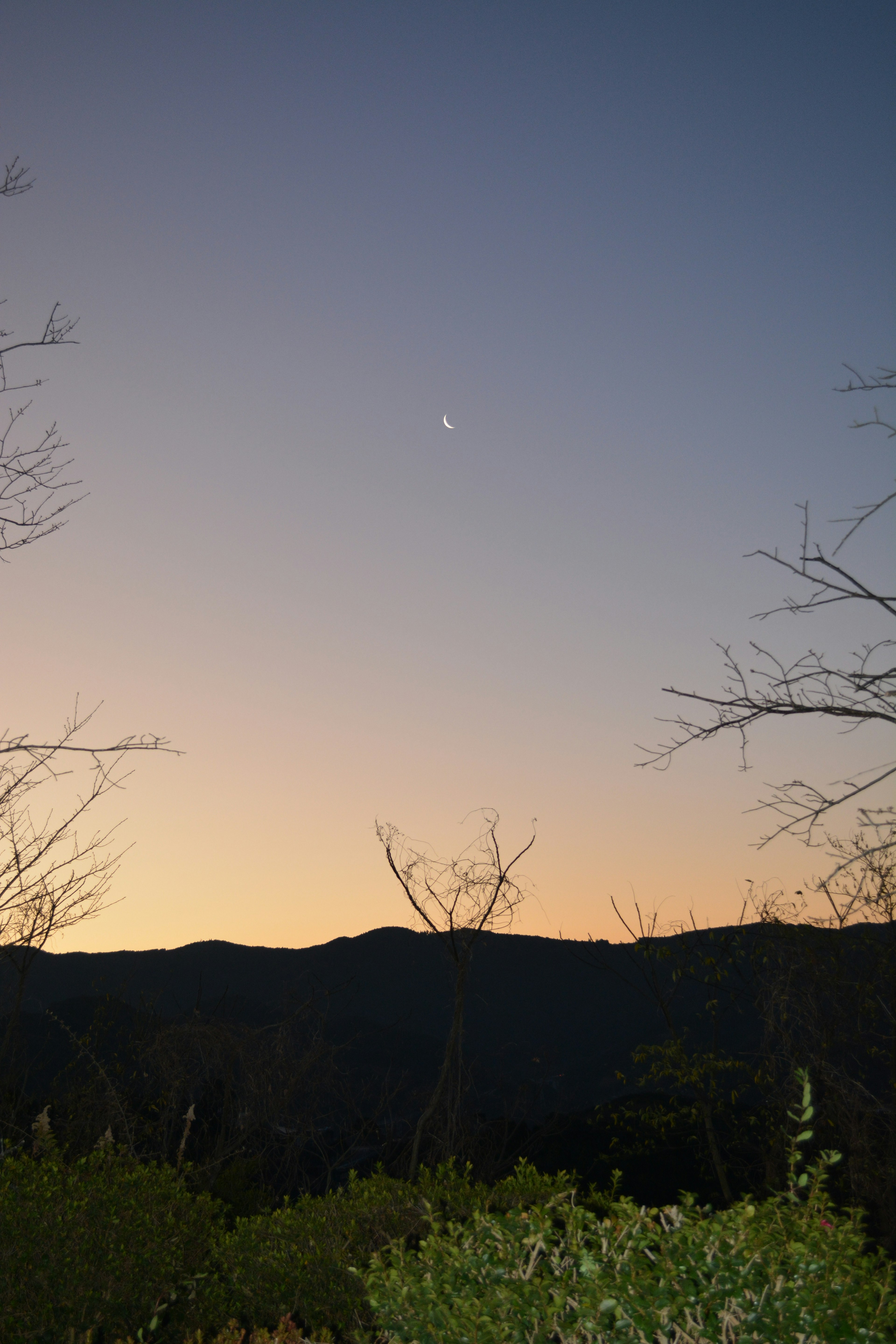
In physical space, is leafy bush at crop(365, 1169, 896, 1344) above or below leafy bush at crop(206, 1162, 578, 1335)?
above

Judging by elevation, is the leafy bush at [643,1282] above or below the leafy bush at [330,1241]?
above

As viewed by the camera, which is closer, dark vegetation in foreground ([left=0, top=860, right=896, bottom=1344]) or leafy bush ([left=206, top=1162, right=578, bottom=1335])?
dark vegetation in foreground ([left=0, top=860, right=896, bottom=1344])

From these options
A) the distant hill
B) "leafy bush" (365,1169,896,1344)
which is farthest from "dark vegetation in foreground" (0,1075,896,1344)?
the distant hill

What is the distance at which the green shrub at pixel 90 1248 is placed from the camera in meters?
5.04

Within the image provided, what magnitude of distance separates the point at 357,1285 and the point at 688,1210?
90.0 inches

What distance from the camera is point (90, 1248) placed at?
5.50 meters

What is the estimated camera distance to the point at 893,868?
8383 millimetres

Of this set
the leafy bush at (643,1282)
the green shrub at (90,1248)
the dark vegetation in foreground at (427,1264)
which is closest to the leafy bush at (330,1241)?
the dark vegetation in foreground at (427,1264)

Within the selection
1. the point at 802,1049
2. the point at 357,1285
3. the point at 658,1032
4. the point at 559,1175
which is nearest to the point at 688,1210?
the point at 357,1285

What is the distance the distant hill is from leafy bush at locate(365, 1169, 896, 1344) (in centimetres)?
2330

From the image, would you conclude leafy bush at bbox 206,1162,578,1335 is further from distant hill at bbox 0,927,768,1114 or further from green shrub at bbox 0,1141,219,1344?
distant hill at bbox 0,927,768,1114

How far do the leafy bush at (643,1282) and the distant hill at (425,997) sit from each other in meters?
23.3

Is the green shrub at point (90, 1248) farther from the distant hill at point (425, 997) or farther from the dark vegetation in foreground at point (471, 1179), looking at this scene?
the distant hill at point (425, 997)

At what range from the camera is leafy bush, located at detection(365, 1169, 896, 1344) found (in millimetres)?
2973
